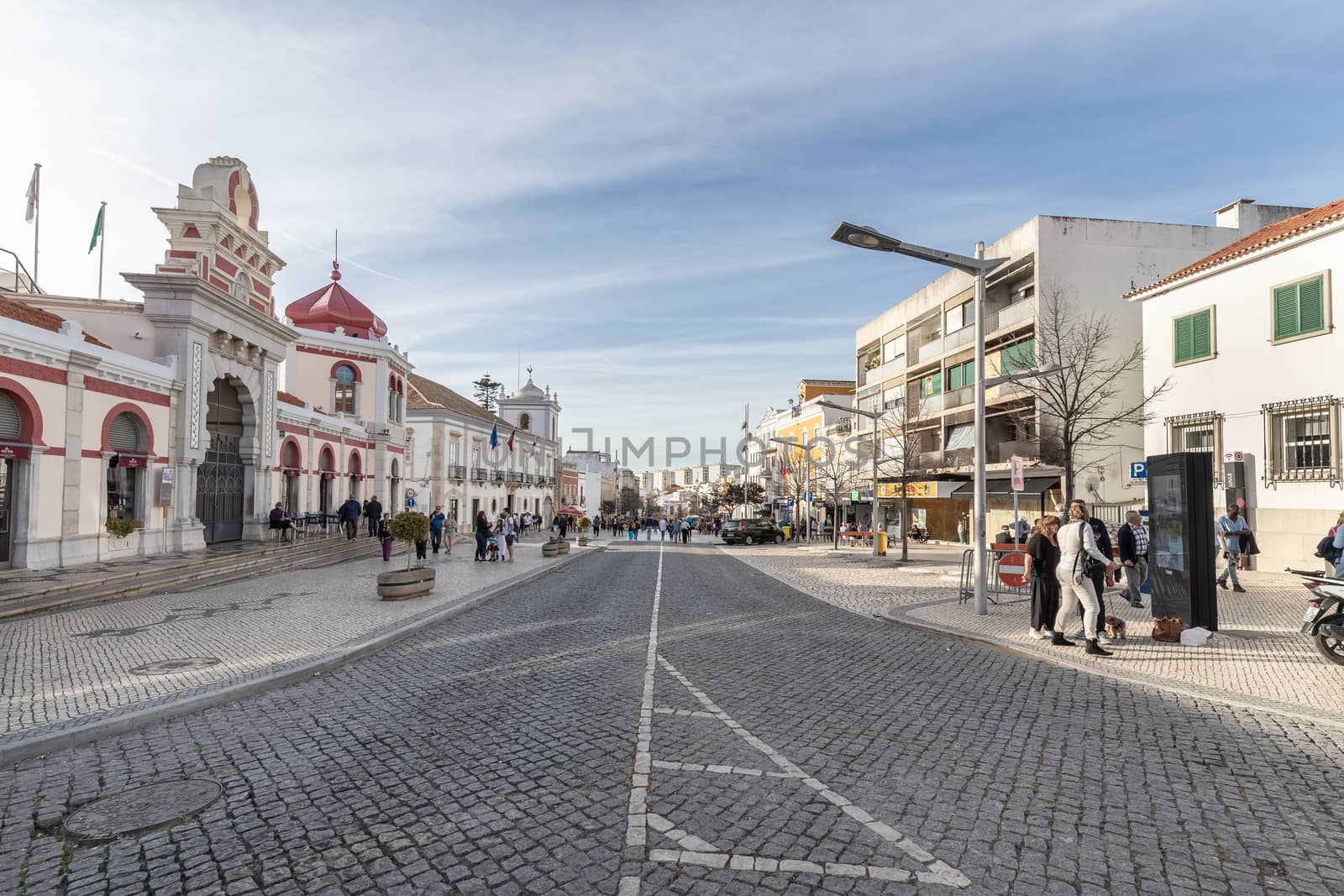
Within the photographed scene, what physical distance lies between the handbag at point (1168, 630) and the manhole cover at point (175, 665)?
1140 cm

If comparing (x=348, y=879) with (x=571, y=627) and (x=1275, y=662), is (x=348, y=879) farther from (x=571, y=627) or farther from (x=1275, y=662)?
(x=1275, y=662)

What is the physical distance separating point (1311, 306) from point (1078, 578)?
45.2 ft

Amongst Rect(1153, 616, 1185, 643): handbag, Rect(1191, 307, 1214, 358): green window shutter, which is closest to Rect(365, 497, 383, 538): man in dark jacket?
Rect(1153, 616, 1185, 643): handbag

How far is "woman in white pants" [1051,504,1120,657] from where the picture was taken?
9.01 m

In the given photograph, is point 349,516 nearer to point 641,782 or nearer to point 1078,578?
point 1078,578

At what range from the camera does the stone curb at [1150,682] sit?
6.43 metres

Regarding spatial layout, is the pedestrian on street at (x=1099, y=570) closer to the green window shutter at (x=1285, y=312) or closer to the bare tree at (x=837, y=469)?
the green window shutter at (x=1285, y=312)

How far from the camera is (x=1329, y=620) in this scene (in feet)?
28.1

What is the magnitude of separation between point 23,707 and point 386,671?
9.70 feet

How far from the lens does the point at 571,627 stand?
11062 millimetres

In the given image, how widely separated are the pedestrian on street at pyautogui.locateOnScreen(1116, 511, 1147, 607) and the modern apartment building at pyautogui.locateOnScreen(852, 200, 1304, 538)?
30.2ft

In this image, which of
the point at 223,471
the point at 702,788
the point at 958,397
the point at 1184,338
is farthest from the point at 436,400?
the point at 702,788

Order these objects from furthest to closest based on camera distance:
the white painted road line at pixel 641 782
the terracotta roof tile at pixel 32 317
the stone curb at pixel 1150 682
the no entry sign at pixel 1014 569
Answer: the terracotta roof tile at pixel 32 317, the no entry sign at pixel 1014 569, the stone curb at pixel 1150 682, the white painted road line at pixel 641 782

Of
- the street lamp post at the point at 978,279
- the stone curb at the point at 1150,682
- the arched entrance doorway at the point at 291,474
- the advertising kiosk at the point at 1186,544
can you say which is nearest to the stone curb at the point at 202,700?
the stone curb at the point at 1150,682
